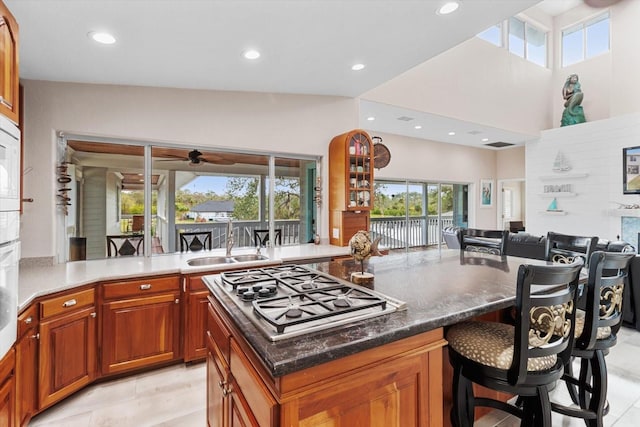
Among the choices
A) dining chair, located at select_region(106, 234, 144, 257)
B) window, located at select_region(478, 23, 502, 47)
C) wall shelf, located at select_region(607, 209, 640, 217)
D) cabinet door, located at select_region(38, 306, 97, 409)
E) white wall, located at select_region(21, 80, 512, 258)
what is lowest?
cabinet door, located at select_region(38, 306, 97, 409)

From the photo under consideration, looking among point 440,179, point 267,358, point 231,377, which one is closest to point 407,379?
point 267,358

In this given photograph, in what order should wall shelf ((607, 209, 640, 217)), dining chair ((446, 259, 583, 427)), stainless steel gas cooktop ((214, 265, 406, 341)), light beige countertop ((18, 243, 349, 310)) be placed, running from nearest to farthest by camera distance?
stainless steel gas cooktop ((214, 265, 406, 341))
dining chair ((446, 259, 583, 427))
light beige countertop ((18, 243, 349, 310))
wall shelf ((607, 209, 640, 217))

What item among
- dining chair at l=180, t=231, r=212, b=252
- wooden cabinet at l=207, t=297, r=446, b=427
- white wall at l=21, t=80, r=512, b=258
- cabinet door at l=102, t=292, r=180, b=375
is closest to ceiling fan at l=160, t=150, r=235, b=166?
white wall at l=21, t=80, r=512, b=258

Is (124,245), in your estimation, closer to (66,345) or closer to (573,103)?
(66,345)

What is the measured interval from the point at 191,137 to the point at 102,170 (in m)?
0.93

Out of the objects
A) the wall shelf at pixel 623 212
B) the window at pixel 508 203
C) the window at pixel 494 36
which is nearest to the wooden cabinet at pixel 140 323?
the window at pixel 494 36

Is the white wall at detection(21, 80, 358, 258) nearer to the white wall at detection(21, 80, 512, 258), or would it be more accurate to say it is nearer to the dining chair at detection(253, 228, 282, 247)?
the white wall at detection(21, 80, 512, 258)

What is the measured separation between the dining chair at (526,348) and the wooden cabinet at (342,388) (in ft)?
0.85

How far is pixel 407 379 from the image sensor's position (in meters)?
1.25

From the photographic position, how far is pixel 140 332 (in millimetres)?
2596

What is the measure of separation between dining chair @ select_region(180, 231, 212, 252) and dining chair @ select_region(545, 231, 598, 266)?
344cm

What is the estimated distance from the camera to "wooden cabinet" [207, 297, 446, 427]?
1008mm

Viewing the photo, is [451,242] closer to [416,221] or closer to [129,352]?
[416,221]

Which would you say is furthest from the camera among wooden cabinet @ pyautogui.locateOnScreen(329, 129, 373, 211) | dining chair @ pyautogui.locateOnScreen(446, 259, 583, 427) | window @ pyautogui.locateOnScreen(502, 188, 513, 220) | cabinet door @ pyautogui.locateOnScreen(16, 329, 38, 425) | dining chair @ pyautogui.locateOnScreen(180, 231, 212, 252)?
window @ pyautogui.locateOnScreen(502, 188, 513, 220)
